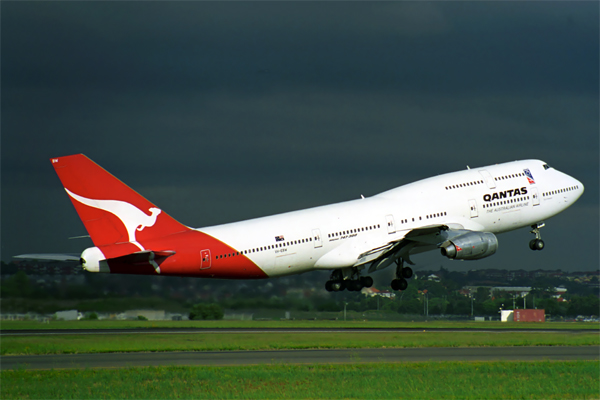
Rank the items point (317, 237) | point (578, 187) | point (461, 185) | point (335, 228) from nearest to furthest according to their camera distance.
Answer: point (317, 237) < point (335, 228) < point (461, 185) < point (578, 187)

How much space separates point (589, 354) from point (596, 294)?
54.1m

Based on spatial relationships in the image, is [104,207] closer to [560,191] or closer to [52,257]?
[52,257]

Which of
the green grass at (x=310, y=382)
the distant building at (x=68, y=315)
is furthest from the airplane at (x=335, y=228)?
the distant building at (x=68, y=315)

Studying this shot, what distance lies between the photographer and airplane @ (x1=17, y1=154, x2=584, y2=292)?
42500 millimetres

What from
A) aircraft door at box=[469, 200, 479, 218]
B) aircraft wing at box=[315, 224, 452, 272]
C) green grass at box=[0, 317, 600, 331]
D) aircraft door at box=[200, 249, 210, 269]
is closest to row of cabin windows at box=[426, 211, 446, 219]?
aircraft wing at box=[315, 224, 452, 272]

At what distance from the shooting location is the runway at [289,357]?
1682 inches

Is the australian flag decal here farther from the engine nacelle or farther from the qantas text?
the engine nacelle

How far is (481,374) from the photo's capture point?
132ft

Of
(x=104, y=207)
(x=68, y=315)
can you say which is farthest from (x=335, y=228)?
(x=68, y=315)

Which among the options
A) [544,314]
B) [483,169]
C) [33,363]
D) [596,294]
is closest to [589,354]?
[483,169]

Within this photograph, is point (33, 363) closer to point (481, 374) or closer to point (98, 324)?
point (98, 324)

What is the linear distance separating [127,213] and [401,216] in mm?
16608

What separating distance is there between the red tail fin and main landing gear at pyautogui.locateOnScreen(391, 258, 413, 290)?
15222 mm

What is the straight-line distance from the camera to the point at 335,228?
4547 cm
